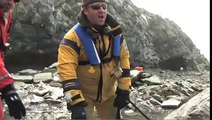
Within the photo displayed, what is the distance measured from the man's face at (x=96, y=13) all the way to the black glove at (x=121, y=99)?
1.06 m

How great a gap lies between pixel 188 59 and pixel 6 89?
59.8ft

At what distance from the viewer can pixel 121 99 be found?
564cm

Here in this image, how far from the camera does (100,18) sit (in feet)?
17.5

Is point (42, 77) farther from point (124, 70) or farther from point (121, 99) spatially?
point (121, 99)

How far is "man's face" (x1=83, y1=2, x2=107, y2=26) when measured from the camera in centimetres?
534

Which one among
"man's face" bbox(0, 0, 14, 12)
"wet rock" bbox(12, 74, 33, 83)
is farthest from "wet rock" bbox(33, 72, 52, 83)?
"man's face" bbox(0, 0, 14, 12)

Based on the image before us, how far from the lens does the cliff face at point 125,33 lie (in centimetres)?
1809

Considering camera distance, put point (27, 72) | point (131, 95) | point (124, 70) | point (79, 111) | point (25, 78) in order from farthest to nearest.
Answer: point (27, 72)
point (25, 78)
point (131, 95)
point (124, 70)
point (79, 111)

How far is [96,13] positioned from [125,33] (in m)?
14.8

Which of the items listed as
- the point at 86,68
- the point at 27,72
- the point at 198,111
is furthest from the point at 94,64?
the point at 27,72

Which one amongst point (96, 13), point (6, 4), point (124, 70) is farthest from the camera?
point (124, 70)

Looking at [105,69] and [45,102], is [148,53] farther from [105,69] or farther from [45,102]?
[105,69]

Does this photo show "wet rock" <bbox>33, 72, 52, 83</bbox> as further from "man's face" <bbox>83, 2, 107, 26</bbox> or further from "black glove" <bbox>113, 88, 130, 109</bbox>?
"man's face" <bbox>83, 2, 107, 26</bbox>

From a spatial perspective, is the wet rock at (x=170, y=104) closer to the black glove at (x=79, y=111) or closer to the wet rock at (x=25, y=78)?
the wet rock at (x=25, y=78)
